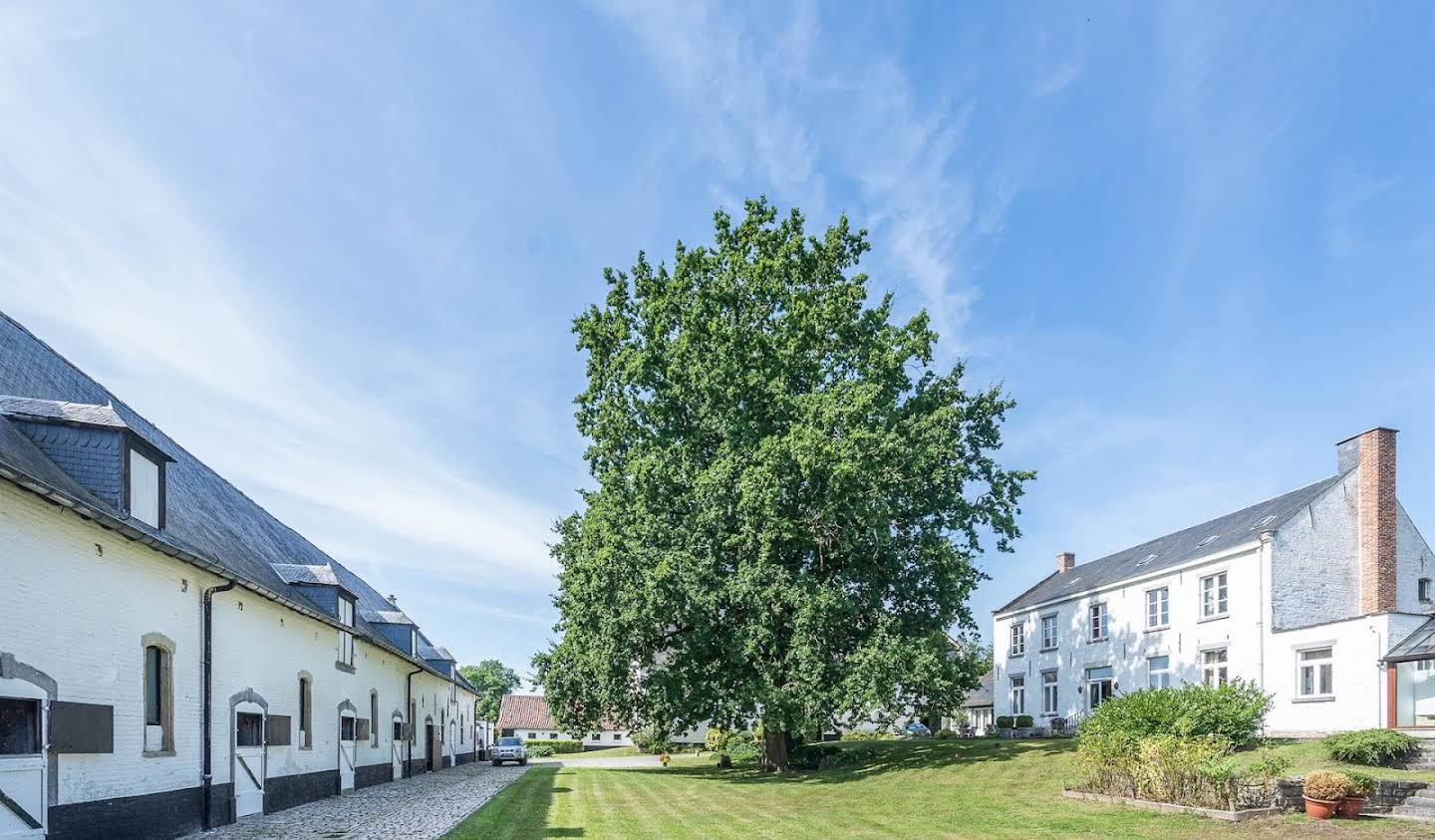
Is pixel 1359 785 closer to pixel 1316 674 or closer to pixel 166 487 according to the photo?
pixel 1316 674

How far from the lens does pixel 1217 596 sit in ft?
90.4

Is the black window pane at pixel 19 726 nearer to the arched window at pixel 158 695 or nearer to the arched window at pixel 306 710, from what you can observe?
the arched window at pixel 158 695

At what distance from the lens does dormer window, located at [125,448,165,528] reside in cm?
1208

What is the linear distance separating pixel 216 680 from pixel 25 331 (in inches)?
253

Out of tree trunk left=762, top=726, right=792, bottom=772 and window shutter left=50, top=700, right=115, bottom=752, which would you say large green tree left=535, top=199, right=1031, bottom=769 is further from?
window shutter left=50, top=700, right=115, bottom=752

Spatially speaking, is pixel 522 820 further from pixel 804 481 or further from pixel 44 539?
pixel 804 481

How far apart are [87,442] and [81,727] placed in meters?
3.65

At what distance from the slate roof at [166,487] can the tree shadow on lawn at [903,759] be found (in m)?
11.4

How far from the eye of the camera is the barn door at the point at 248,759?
50.5 ft

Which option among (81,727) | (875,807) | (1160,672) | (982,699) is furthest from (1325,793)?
(982,699)

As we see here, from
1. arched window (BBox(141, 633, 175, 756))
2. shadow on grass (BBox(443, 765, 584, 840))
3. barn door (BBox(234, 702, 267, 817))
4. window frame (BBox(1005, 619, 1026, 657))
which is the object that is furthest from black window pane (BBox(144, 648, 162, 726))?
window frame (BBox(1005, 619, 1026, 657))

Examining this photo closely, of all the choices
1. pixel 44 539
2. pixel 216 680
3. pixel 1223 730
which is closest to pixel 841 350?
pixel 1223 730

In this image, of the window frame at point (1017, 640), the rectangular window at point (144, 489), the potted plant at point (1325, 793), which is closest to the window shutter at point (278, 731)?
the rectangular window at point (144, 489)

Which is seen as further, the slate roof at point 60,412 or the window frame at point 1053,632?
the window frame at point 1053,632
